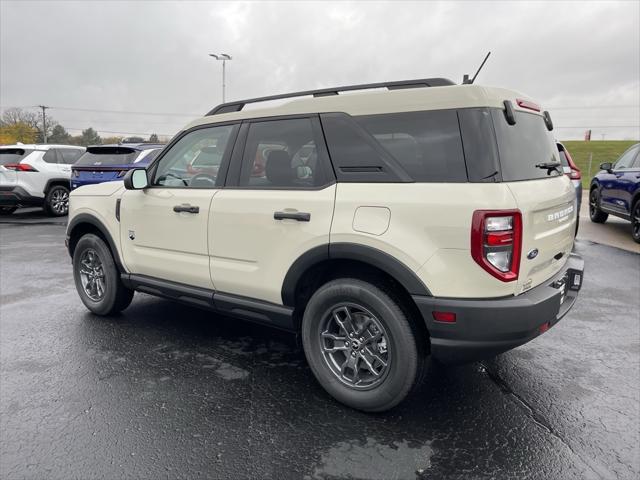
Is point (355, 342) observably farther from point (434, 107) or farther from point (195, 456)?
point (434, 107)

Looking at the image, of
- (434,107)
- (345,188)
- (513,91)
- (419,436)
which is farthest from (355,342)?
(513,91)

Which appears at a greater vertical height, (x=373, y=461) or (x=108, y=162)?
(x=108, y=162)

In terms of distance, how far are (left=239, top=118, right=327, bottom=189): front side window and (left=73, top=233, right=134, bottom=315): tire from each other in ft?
5.99

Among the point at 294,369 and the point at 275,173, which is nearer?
the point at 275,173

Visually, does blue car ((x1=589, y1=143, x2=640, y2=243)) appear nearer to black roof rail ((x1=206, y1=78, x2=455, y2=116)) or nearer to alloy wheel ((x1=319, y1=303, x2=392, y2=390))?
black roof rail ((x1=206, y1=78, x2=455, y2=116))

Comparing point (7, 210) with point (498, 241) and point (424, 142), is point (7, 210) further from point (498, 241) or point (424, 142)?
point (498, 241)

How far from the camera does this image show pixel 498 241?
2.37 metres

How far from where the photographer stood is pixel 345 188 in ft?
9.16

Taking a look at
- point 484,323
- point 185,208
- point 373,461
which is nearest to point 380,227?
point 484,323

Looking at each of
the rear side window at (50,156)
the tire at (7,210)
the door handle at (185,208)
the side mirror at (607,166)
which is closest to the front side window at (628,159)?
the side mirror at (607,166)

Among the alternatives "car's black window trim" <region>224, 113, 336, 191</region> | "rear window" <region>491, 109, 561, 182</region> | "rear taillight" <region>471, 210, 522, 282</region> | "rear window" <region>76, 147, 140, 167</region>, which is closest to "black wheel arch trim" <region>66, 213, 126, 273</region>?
"car's black window trim" <region>224, 113, 336, 191</region>

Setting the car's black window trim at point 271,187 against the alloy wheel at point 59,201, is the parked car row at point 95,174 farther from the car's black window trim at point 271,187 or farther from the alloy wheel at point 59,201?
the car's black window trim at point 271,187

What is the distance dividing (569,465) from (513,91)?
81.3 inches

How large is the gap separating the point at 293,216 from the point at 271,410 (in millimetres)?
1190
